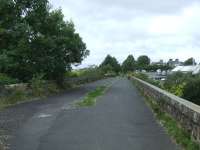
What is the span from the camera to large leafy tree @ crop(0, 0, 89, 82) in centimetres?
2673

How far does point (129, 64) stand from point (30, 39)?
135700 mm

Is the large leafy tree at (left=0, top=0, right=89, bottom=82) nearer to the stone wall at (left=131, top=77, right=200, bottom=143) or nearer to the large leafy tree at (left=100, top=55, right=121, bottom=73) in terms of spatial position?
the stone wall at (left=131, top=77, right=200, bottom=143)

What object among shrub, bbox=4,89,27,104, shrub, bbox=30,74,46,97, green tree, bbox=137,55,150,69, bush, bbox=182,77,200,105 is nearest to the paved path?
bush, bbox=182,77,200,105

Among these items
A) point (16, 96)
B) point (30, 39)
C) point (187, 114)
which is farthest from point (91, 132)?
point (30, 39)

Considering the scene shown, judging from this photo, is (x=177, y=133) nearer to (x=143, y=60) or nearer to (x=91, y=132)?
(x=91, y=132)

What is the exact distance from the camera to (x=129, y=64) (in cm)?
16300

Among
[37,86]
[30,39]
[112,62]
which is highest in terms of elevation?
[30,39]

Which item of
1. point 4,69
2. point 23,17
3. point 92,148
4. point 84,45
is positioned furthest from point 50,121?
point 84,45

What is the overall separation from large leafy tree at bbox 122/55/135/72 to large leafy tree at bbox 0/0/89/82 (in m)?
127

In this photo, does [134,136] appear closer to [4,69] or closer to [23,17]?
[4,69]

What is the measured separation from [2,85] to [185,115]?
557 inches

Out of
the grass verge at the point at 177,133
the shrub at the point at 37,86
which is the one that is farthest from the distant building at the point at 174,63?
the grass verge at the point at 177,133

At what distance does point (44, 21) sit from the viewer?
30031 millimetres

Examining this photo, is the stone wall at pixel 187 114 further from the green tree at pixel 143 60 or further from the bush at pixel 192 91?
the green tree at pixel 143 60
